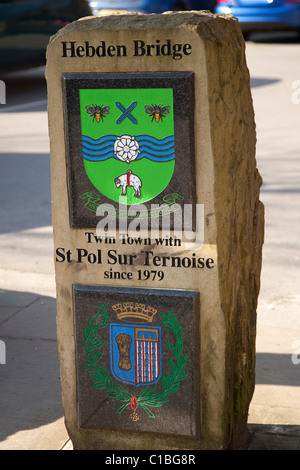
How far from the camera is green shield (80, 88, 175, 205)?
2.87 m

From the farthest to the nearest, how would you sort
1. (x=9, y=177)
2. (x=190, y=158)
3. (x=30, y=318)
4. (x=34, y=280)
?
(x=9, y=177)
(x=34, y=280)
(x=30, y=318)
(x=190, y=158)

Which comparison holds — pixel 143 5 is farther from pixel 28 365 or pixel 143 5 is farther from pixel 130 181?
pixel 130 181

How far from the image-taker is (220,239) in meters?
2.95

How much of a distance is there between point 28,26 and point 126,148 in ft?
31.5

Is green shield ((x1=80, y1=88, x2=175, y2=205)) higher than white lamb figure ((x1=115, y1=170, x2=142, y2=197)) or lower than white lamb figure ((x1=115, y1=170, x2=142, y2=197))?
higher

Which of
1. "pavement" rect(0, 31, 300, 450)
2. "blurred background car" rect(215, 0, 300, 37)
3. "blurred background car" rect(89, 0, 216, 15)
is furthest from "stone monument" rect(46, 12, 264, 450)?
"blurred background car" rect(215, 0, 300, 37)

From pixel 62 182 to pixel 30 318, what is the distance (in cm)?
201

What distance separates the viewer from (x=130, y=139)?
2.91m

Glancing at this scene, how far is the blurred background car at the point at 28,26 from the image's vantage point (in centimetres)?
1169

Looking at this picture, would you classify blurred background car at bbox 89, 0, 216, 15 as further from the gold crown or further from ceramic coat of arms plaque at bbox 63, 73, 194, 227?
the gold crown

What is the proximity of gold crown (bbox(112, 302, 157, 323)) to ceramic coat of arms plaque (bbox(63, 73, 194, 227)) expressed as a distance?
38 centimetres

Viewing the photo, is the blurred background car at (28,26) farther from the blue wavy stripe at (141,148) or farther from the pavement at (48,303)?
the blue wavy stripe at (141,148)
